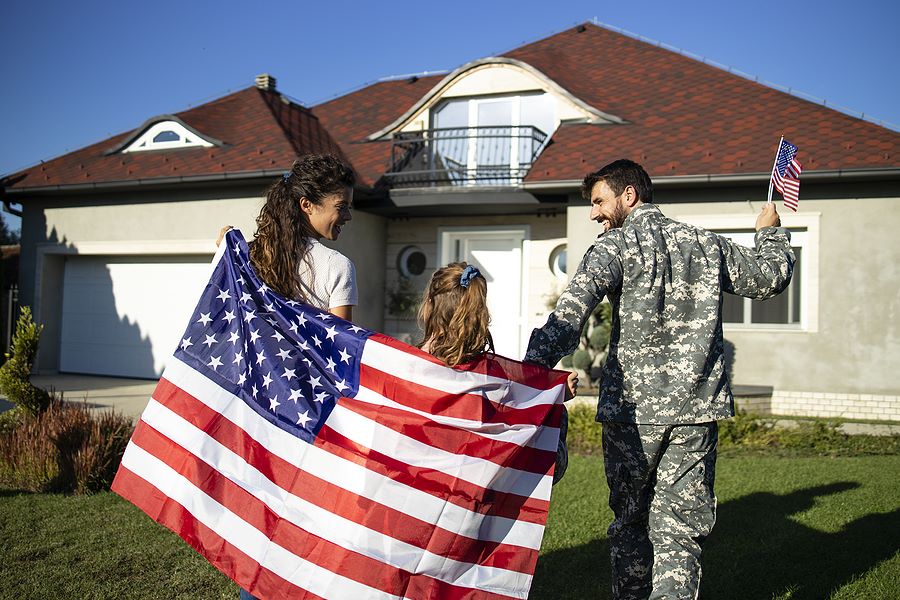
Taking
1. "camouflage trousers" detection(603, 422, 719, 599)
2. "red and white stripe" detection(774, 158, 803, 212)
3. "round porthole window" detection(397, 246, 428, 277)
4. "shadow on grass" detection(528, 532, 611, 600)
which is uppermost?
"round porthole window" detection(397, 246, 428, 277)

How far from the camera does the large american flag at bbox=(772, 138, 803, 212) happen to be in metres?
4.34

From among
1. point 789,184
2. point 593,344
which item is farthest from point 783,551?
point 593,344

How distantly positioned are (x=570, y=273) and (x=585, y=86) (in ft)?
14.5

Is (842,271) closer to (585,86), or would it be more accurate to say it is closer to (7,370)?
(585,86)

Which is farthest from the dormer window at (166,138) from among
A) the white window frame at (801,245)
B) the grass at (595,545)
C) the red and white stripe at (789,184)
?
the red and white stripe at (789,184)

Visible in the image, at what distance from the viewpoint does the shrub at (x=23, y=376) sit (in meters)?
6.94

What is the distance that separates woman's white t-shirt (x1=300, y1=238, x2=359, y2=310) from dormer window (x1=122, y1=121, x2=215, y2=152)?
41.4 feet

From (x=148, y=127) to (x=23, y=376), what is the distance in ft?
31.4

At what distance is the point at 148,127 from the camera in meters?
15.3

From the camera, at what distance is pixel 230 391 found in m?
3.31

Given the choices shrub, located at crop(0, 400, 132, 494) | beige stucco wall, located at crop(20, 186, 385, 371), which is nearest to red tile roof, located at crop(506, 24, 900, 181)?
beige stucco wall, located at crop(20, 186, 385, 371)

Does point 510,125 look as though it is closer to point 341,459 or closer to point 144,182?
point 144,182

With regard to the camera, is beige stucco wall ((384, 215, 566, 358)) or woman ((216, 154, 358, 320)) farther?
beige stucco wall ((384, 215, 566, 358))

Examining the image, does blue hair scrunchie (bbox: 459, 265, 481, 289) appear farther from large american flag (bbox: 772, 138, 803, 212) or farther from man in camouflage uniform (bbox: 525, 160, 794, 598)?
large american flag (bbox: 772, 138, 803, 212)
